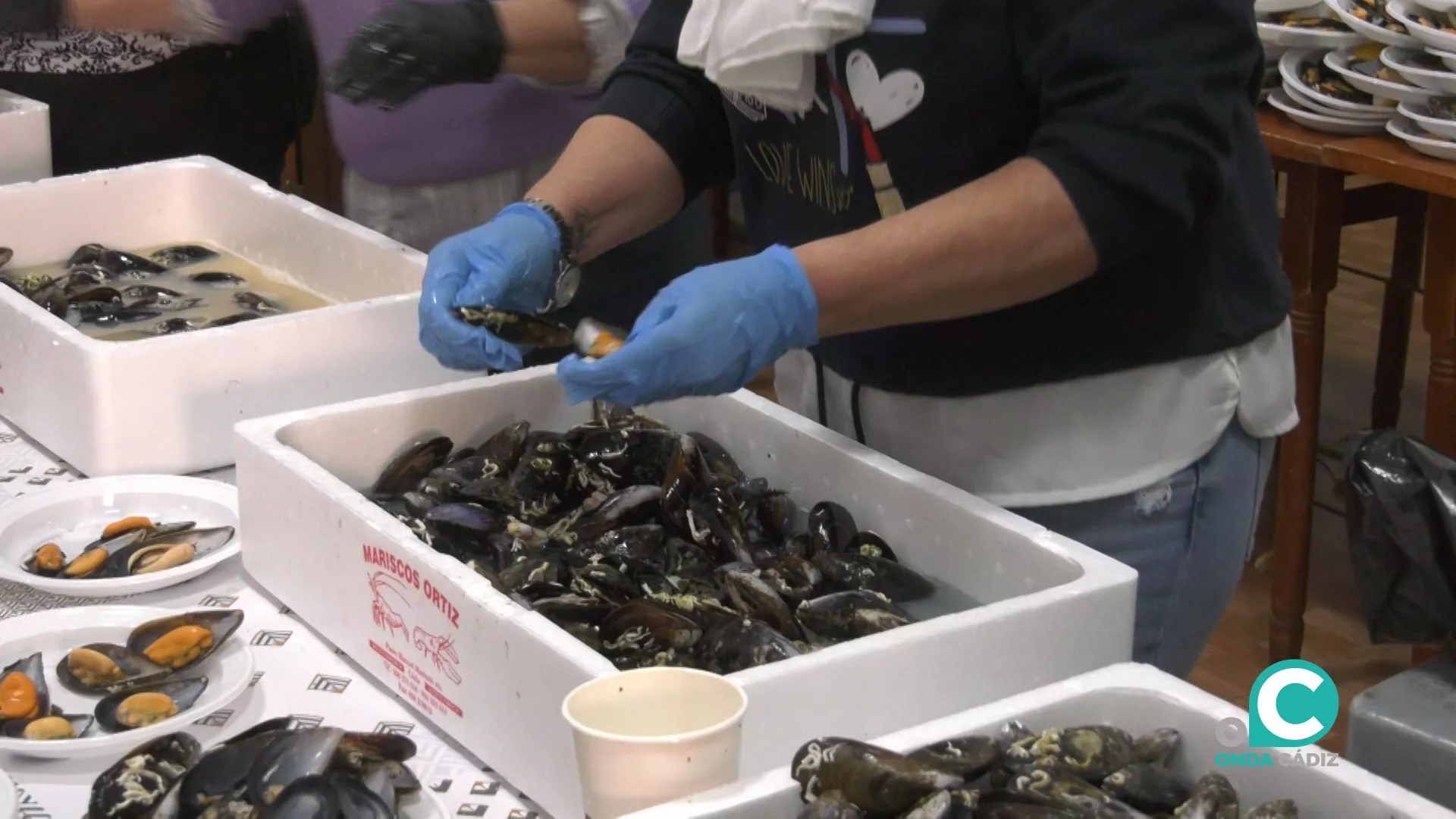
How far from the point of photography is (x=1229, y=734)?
2.68ft

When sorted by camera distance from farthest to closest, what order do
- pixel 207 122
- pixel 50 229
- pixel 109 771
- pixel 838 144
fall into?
pixel 207 122, pixel 50 229, pixel 838 144, pixel 109 771

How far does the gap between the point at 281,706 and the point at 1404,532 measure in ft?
3.38

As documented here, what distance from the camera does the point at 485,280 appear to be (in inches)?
51.8

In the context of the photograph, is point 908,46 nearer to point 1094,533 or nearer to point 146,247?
point 1094,533

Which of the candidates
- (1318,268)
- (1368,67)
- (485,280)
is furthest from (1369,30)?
(485,280)

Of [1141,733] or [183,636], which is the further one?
[183,636]

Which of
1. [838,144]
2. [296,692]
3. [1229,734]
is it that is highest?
[838,144]

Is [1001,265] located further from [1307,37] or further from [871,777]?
[1307,37]

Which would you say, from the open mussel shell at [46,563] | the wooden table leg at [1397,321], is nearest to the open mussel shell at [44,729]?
the open mussel shell at [46,563]

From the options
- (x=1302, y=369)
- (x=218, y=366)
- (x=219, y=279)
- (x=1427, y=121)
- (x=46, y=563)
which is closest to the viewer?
(x=46, y=563)

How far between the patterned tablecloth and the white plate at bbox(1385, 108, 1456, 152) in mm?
1557

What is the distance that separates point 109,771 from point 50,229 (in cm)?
118

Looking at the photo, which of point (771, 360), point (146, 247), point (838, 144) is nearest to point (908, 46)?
point (838, 144)

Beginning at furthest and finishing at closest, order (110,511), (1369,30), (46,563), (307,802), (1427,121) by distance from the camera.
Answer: (1369,30) < (1427,121) < (110,511) < (46,563) < (307,802)
